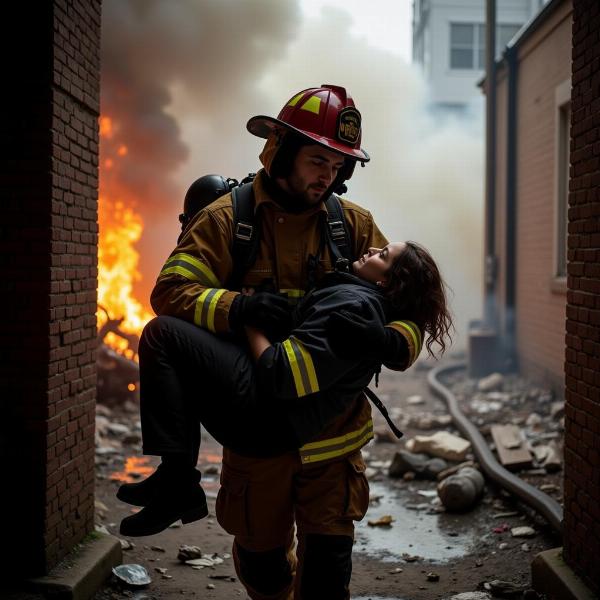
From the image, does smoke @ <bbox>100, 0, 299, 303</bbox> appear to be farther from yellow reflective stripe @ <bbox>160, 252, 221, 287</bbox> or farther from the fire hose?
yellow reflective stripe @ <bbox>160, 252, 221, 287</bbox>

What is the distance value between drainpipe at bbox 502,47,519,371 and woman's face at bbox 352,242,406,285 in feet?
30.2

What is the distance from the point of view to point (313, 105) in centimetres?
289

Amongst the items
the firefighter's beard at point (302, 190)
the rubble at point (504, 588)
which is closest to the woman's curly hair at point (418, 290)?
the firefighter's beard at point (302, 190)

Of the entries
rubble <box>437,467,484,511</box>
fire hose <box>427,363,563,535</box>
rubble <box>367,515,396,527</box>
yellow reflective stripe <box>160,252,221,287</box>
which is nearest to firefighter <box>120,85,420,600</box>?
yellow reflective stripe <box>160,252,221,287</box>

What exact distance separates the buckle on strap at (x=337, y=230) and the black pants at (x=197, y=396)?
648 millimetres

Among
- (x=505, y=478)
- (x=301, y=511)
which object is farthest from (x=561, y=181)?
(x=301, y=511)

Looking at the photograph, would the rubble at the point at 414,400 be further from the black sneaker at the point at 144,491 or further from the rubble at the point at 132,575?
the black sneaker at the point at 144,491

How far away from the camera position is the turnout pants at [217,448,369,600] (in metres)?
2.80

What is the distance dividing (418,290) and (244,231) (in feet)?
2.35

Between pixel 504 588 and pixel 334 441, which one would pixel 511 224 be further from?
pixel 334 441

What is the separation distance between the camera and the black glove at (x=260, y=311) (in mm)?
2568

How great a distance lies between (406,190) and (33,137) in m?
19.5

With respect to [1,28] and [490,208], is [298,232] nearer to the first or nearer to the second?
[1,28]

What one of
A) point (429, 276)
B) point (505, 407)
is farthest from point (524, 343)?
point (429, 276)
